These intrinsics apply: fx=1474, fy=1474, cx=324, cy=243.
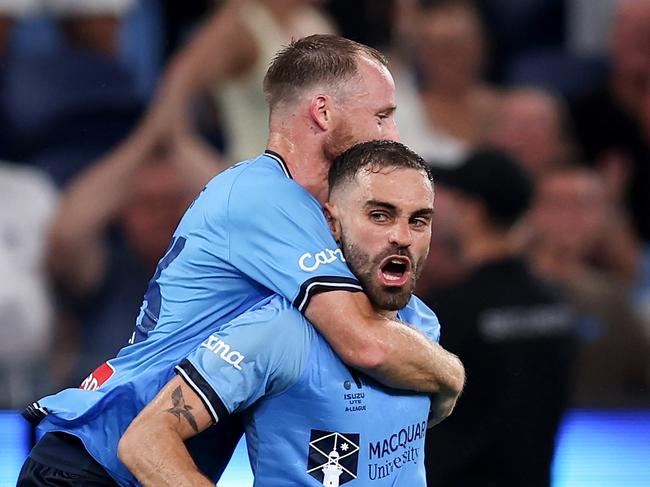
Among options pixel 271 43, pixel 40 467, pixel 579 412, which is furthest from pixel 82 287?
pixel 40 467

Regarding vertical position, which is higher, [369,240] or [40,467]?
[369,240]

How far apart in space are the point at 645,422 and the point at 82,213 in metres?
2.93

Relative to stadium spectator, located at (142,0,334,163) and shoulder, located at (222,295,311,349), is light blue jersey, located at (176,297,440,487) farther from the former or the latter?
stadium spectator, located at (142,0,334,163)

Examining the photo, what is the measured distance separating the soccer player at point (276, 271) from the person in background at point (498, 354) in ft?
6.01

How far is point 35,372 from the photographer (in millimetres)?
6859

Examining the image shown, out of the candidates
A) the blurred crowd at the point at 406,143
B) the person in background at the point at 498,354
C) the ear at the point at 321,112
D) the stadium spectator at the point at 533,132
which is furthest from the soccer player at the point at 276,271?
the stadium spectator at the point at 533,132

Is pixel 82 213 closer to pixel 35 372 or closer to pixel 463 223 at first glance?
pixel 35 372

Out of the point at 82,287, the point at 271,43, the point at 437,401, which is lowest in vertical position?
the point at 437,401

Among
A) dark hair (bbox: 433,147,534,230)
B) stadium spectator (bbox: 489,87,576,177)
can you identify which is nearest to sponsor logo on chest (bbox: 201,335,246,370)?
dark hair (bbox: 433,147,534,230)

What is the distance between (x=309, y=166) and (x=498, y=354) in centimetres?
213

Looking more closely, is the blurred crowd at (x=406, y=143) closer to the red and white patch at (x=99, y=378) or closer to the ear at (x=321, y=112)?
the ear at (x=321, y=112)

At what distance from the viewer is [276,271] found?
12.4 ft

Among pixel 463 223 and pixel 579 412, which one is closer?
pixel 463 223

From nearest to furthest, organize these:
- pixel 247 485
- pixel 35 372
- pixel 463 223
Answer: pixel 247 485 < pixel 463 223 < pixel 35 372
